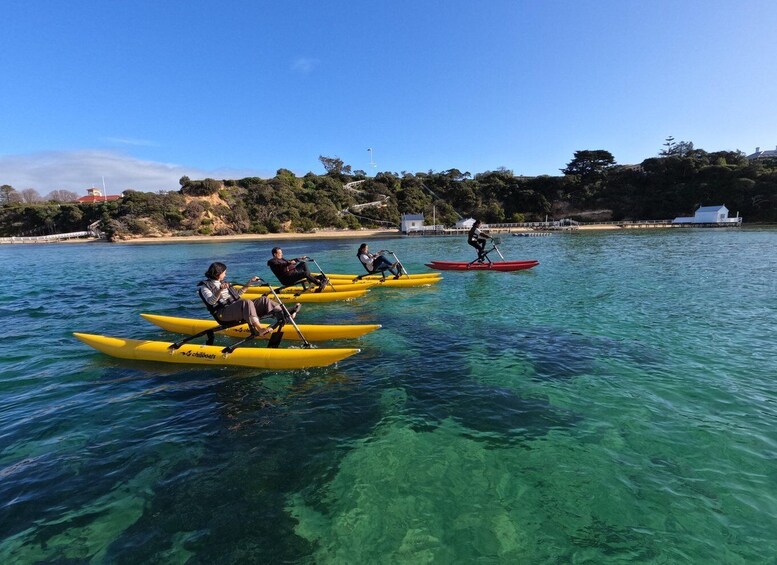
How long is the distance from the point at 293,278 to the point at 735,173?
94933mm

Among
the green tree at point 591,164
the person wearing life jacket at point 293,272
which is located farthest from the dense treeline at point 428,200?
the person wearing life jacket at point 293,272

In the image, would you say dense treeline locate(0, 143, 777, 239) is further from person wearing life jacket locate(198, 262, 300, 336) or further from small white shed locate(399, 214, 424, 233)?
person wearing life jacket locate(198, 262, 300, 336)

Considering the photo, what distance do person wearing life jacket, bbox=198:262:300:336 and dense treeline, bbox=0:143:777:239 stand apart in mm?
70176

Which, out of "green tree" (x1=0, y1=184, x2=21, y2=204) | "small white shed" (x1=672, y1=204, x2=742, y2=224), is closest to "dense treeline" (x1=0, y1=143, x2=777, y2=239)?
"small white shed" (x1=672, y1=204, x2=742, y2=224)

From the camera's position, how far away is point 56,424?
20.7 ft

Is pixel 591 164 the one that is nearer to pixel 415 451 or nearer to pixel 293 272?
pixel 293 272

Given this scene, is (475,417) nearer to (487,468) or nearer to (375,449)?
(487,468)

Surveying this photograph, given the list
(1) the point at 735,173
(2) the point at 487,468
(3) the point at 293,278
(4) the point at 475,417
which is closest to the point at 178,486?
(2) the point at 487,468

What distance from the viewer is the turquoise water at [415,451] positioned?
390 centimetres

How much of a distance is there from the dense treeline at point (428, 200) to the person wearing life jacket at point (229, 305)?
70.2 m

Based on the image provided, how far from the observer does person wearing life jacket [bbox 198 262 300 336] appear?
320 inches

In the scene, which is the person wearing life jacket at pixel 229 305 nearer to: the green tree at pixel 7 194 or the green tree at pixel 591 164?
the green tree at pixel 591 164

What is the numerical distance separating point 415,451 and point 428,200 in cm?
9104

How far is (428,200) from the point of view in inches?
3669
